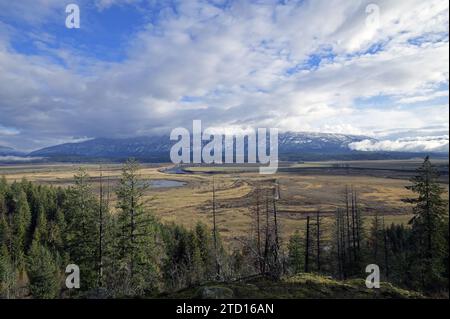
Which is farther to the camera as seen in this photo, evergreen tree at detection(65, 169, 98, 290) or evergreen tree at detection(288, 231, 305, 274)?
evergreen tree at detection(288, 231, 305, 274)

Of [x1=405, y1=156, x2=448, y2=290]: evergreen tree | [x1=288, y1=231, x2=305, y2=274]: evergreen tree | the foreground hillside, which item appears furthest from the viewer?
[x1=288, y1=231, x2=305, y2=274]: evergreen tree

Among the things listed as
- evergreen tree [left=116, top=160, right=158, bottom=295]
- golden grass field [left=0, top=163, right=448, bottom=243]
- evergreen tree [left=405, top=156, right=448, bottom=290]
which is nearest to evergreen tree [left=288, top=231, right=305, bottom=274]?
evergreen tree [left=405, top=156, right=448, bottom=290]

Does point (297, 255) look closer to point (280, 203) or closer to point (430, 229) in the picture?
point (430, 229)

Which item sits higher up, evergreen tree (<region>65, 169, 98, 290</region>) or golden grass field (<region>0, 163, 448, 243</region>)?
evergreen tree (<region>65, 169, 98, 290</region>)

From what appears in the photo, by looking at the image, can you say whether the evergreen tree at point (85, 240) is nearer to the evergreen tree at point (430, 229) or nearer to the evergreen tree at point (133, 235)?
the evergreen tree at point (133, 235)

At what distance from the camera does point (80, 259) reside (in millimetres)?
22000

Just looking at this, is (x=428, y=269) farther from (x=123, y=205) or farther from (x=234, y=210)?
(x=234, y=210)

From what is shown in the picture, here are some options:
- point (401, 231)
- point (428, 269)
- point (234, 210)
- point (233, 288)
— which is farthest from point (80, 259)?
point (234, 210)

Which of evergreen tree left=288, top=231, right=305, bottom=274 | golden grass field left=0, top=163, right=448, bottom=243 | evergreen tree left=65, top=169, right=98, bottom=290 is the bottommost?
golden grass field left=0, top=163, right=448, bottom=243

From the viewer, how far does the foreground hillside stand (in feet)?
27.0

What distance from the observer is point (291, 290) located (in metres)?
9.09

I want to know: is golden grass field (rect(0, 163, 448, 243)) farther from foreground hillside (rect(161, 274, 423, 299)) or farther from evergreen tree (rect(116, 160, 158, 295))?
foreground hillside (rect(161, 274, 423, 299))

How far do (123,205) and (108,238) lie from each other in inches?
113
